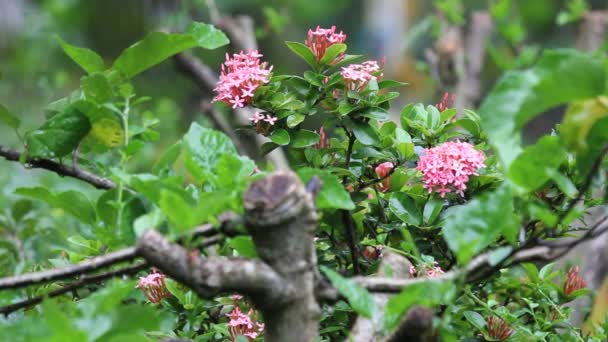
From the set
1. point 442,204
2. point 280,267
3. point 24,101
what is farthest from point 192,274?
point 24,101

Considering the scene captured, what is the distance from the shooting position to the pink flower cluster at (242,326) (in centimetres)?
77

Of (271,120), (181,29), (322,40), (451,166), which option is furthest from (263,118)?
(181,29)

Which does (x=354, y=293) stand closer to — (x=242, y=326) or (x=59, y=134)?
(x=242, y=326)

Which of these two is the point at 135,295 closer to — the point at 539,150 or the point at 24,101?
the point at 539,150

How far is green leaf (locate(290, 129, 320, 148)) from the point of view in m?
0.80

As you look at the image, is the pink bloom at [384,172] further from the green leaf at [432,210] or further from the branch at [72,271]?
the branch at [72,271]

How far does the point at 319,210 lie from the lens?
77 cm

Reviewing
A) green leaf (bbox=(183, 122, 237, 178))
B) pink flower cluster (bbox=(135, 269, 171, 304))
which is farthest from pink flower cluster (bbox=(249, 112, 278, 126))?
pink flower cluster (bbox=(135, 269, 171, 304))

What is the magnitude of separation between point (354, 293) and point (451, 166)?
247 mm

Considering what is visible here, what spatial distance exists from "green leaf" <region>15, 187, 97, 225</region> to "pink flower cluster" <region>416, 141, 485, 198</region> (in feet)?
1.20

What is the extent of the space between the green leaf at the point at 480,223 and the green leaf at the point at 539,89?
0.14ft

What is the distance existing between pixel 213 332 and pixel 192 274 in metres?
0.26

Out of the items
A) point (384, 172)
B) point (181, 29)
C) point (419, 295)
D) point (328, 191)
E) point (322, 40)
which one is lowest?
point (419, 295)

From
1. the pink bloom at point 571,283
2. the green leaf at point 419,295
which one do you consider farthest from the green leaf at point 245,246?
the pink bloom at point 571,283
